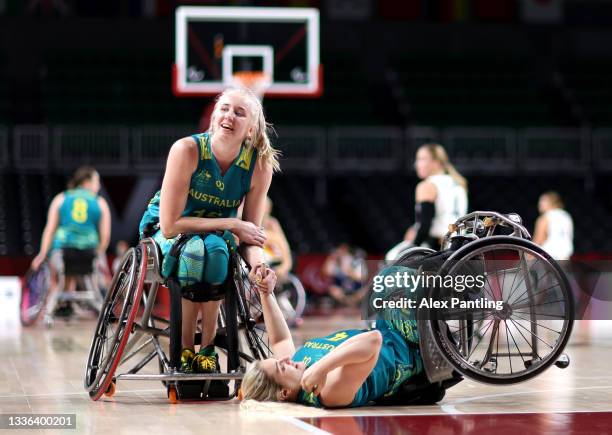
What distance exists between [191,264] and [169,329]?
1.23 feet

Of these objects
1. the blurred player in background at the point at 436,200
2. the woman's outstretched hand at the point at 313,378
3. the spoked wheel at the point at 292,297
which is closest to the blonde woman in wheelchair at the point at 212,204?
the woman's outstretched hand at the point at 313,378

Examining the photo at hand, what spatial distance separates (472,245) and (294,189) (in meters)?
14.7

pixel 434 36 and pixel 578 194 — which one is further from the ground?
pixel 434 36

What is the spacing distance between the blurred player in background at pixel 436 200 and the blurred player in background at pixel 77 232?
4650 millimetres

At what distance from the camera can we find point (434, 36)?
2400 cm

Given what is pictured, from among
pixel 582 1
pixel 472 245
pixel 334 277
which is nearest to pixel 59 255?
pixel 334 277

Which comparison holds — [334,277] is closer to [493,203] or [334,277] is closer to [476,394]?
[493,203]

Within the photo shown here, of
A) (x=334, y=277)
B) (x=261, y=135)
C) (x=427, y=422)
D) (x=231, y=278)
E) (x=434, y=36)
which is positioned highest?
(x=434, y=36)

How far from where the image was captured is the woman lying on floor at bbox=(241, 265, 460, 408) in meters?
4.58

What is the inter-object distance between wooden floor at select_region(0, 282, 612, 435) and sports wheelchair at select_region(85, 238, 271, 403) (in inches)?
5.0

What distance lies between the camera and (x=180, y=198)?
520 cm
